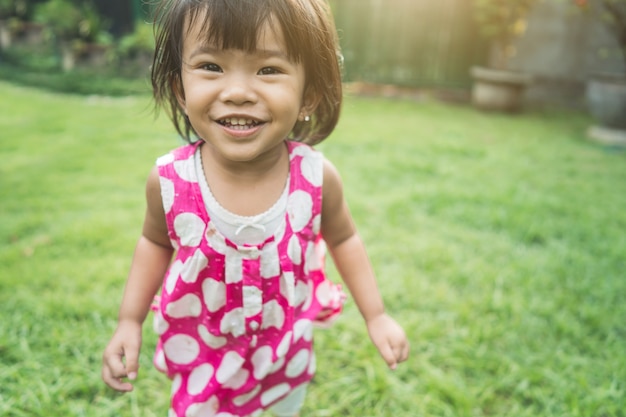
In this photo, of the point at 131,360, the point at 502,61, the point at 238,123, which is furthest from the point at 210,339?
the point at 502,61

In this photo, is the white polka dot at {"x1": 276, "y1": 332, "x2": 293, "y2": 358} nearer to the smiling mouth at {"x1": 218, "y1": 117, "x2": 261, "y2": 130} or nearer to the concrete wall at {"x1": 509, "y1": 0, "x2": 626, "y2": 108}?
the smiling mouth at {"x1": 218, "y1": 117, "x2": 261, "y2": 130}

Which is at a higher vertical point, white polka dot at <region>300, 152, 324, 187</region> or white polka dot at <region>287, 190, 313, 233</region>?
white polka dot at <region>300, 152, 324, 187</region>

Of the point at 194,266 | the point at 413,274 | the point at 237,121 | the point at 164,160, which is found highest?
the point at 237,121

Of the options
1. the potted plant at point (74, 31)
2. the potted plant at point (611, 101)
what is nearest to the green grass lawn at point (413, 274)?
the potted plant at point (611, 101)

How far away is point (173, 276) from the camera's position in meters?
1.23

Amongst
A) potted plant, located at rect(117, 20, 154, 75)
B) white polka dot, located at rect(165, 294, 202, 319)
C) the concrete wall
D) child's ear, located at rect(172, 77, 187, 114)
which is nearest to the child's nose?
child's ear, located at rect(172, 77, 187, 114)

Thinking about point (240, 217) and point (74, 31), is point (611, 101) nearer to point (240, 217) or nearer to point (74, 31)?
point (240, 217)

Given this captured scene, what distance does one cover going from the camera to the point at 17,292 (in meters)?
2.14

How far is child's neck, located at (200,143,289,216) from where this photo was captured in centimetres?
121

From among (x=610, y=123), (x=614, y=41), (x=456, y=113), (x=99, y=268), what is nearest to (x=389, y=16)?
(x=456, y=113)

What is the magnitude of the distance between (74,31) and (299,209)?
7.47 metres

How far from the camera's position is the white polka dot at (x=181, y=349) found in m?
1.27

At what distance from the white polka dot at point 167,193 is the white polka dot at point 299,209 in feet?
0.83

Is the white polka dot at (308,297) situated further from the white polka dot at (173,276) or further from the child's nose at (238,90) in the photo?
the child's nose at (238,90)
